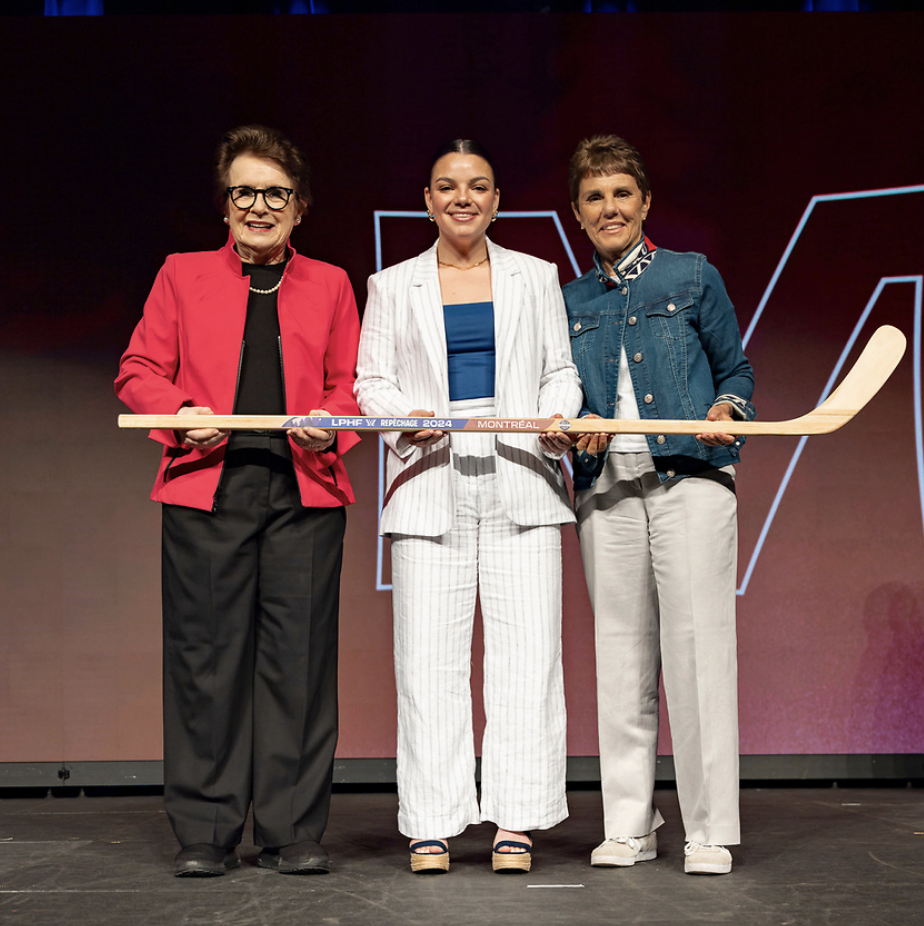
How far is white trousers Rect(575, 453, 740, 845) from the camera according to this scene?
8.89 feet

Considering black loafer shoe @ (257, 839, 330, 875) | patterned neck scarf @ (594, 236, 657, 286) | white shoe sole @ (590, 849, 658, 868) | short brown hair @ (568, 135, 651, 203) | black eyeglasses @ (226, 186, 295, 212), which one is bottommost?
white shoe sole @ (590, 849, 658, 868)

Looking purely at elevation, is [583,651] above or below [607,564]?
below

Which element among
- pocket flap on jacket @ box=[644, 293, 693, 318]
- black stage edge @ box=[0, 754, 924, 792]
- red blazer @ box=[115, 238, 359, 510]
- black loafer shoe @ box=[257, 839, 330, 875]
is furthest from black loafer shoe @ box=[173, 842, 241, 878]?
pocket flap on jacket @ box=[644, 293, 693, 318]

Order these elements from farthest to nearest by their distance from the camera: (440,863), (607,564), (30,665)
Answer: (30,665), (607,564), (440,863)

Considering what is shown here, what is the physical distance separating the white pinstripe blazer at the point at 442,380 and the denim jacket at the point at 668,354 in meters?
0.09

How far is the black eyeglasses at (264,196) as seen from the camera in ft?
9.04

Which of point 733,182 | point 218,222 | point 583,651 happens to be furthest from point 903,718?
point 218,222

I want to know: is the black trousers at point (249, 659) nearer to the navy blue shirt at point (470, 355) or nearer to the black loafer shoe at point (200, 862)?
the black loafer shoe at point (200, 862)

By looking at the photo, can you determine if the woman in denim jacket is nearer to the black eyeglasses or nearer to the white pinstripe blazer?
the white pinstripe blazer

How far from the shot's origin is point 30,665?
3.97 m

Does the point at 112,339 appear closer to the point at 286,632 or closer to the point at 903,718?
the point at 286,632

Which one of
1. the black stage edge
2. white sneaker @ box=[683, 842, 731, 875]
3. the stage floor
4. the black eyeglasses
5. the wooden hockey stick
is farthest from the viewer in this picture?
the black stage edge

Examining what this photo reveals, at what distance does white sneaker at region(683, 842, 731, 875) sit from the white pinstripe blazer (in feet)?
2.88

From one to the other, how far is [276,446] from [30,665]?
6.02 ft
